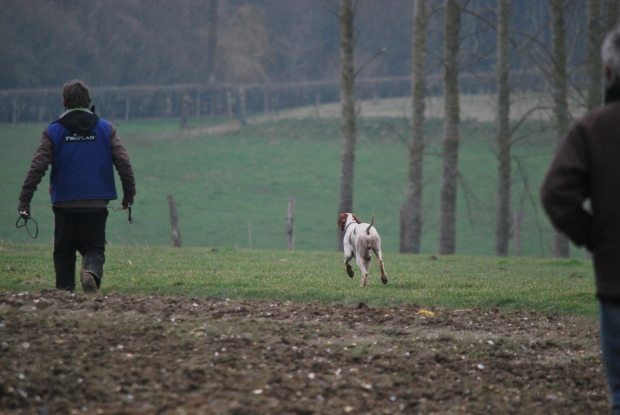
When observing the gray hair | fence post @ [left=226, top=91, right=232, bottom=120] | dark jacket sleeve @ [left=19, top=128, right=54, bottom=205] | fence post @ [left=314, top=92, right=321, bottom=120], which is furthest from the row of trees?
fence post @ [left=226, top=91, right=232, bottom=120]

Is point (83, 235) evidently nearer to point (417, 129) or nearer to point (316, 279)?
point (316, 279)

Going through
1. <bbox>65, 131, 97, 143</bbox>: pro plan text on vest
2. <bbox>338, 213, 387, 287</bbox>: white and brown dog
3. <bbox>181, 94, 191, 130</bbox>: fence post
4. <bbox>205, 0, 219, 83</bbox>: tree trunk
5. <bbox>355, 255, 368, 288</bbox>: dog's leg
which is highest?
<bbox>205, 0, 219, 83</bbox>: tree trunk

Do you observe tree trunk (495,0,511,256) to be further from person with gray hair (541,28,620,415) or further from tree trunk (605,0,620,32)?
person with gray hair (541,28,620,415)

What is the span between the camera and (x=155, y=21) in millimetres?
64500

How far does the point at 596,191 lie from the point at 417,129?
20252mm

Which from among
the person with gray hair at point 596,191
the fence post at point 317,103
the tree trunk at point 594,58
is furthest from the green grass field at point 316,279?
the fence post at point 317,103

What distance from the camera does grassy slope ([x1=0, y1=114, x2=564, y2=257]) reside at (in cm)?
3438

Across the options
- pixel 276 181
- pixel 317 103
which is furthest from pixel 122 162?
pixel 317 103

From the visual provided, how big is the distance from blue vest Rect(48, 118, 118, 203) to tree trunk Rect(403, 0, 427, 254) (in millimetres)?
15873

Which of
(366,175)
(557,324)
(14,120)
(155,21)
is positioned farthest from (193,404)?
(155,21)

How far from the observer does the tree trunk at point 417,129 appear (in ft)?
77.6

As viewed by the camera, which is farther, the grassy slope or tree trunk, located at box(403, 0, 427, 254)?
the grassy slope

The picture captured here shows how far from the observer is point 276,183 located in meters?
45.4

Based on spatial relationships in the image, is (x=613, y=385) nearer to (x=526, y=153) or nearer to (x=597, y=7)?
(x=597, y=7)
